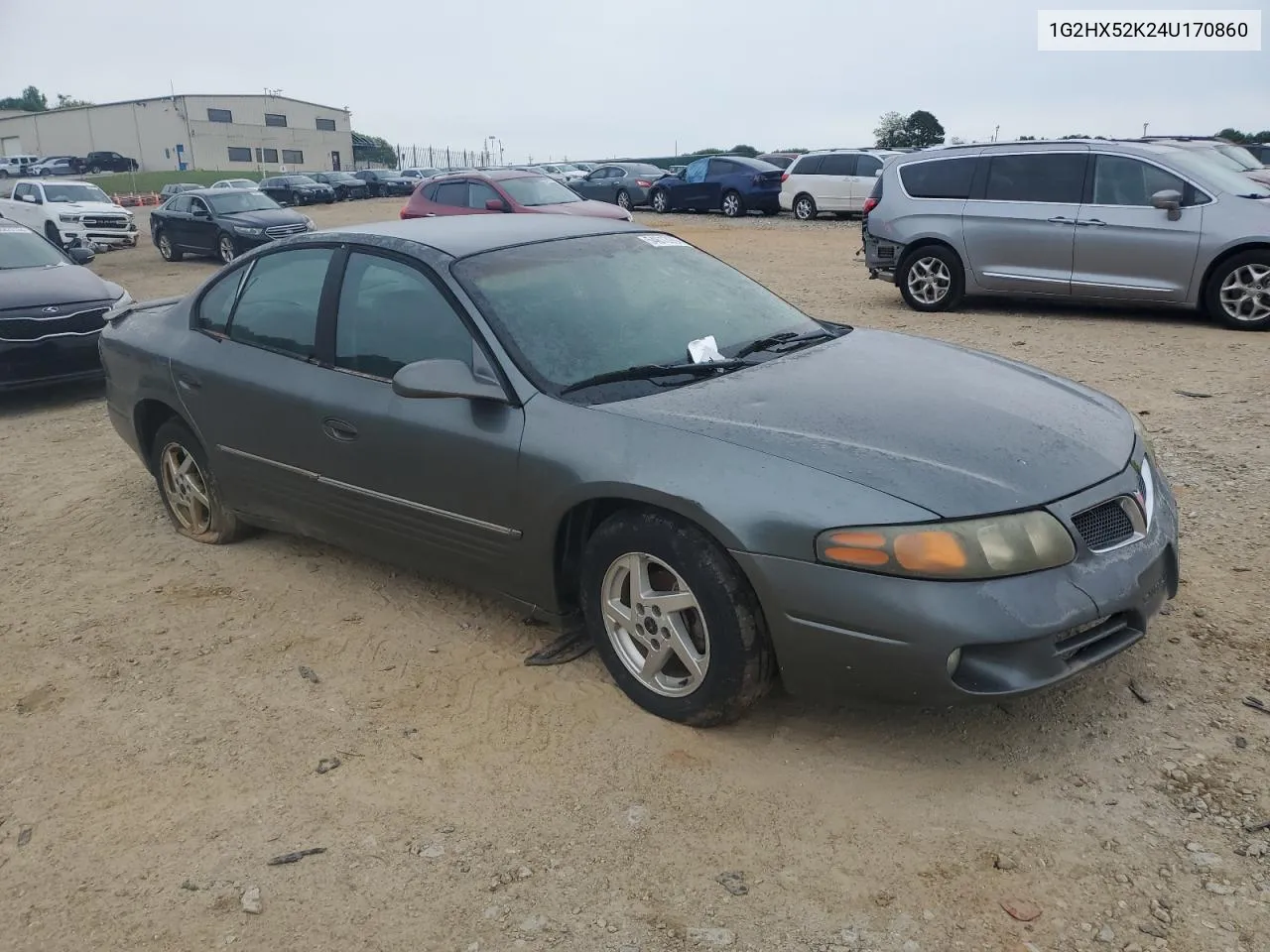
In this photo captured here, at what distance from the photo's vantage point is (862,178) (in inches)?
920

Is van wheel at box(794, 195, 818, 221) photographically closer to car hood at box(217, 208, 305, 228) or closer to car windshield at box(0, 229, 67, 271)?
car hood at box(217, 208, 305, 228)

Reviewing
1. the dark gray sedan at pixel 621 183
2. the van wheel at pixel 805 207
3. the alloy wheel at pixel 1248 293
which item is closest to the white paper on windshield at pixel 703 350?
the alloy wheel at pixel 1248 293

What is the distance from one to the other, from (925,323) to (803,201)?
14712mm

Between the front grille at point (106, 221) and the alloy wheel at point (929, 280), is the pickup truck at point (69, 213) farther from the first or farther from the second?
the alloy wheel at point (929, 280)

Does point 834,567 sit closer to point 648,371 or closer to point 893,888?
point 893,888

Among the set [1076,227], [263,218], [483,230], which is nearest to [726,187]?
[263,218]

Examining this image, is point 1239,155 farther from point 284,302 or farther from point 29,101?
point 29,101

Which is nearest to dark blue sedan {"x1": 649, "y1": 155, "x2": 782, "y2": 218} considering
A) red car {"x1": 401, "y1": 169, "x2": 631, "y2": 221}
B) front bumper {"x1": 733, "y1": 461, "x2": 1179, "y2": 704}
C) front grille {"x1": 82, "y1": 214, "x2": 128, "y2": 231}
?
red car {"x1": 401, "y1": 169, "x2": 631, "y2": 221}

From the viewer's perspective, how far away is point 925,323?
33.9 feet

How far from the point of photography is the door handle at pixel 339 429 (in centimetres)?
401

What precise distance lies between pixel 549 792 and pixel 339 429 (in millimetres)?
1726

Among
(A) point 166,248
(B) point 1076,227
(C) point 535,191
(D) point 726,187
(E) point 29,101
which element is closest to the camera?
(B) point 1076,227

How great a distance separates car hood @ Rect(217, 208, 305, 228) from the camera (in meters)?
18.9

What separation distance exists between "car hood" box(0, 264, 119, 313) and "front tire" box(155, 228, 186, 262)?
11.6m
